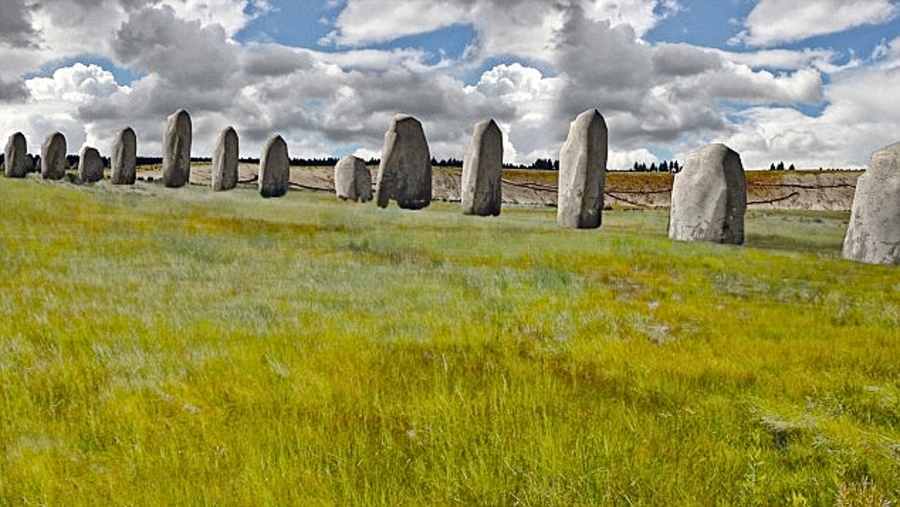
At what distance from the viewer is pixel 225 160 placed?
4334 centimetres

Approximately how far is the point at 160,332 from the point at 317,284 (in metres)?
3.94

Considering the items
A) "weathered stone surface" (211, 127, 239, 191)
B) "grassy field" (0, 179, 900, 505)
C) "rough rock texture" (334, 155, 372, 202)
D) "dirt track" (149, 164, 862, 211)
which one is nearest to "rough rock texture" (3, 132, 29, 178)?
"weathered stone surface" (211, 127, 239, 191)

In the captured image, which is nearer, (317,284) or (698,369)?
(698,369)

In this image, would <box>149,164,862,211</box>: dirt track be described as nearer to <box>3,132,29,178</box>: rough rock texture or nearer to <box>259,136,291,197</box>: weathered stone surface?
<box>3,132,29,178</box>: rough rock texture

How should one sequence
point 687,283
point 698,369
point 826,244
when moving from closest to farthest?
point 698,369 < point 687,283 < point 826,244

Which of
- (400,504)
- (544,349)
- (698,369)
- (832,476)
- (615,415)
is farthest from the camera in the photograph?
(544,349)

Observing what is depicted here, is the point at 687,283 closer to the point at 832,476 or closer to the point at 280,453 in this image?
the point at 832,476

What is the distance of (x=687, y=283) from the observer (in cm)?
1198

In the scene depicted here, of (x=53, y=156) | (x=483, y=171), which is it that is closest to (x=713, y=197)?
(x=483, y=171)

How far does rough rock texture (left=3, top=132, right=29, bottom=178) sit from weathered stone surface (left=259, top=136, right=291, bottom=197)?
21423 millimetres

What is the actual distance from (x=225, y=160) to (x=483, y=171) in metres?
19.9

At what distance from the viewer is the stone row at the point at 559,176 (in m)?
17.6

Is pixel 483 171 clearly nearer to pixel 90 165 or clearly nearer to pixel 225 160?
pixel 225 160

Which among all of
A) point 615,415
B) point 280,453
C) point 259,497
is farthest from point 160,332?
point 615,415
